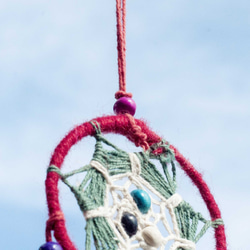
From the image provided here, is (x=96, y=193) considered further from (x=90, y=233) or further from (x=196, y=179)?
(x=196, y=179)

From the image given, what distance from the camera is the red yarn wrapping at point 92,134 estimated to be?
1403mm

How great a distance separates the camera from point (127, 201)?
63.1 inches

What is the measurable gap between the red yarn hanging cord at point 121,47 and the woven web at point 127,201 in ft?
0.62

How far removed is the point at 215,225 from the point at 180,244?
0.50 feet

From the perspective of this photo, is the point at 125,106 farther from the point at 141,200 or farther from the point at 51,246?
the point at 51,246

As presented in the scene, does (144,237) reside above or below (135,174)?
below

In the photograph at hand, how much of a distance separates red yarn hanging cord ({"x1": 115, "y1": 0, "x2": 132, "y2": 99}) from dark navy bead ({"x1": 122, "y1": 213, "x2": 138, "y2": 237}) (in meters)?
0.38

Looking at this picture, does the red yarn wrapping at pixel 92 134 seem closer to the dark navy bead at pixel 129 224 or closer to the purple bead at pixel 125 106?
the purple bead at pixel 125 106

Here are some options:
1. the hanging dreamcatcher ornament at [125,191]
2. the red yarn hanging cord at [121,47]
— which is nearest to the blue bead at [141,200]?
the hanging dreamcatcher ornament at [125,191]

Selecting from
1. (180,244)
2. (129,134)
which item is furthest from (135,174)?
(180,244)

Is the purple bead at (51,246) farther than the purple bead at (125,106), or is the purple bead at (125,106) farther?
the purple bead at (125,106)

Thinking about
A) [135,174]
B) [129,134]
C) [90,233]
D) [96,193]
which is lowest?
[90,233]

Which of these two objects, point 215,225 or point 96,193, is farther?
point 215,225

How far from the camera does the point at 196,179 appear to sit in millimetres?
1811
